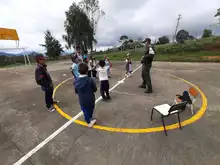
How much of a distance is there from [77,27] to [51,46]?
7304 millimetres

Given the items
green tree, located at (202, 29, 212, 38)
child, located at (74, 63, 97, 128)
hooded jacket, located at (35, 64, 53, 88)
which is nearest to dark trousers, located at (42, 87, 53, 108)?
hooded jacket, located at (35, 64, 53, 88)

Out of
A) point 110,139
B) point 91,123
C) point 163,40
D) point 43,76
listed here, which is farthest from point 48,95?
point 163,40

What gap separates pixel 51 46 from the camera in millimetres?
25578

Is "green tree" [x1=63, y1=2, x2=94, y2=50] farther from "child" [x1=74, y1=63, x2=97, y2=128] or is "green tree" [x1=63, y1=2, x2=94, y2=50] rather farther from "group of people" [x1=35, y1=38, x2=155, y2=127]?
"child" [x1=74, y1=63, x2=97, y2=128]

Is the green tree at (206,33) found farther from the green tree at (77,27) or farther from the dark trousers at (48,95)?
the dark trousers at (48,95)

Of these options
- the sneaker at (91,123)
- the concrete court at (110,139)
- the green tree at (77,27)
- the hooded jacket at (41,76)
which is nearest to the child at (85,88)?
the sneaker at (91,123)

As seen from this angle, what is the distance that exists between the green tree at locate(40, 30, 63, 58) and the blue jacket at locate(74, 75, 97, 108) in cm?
2713

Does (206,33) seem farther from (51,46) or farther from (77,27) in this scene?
(51,46)

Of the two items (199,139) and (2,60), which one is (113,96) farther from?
(2,60)

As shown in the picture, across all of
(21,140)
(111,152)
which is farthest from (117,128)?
(21,140)

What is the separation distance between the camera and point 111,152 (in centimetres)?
216

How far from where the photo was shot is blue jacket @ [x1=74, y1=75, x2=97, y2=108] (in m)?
2.51

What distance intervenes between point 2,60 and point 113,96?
29.2 meters

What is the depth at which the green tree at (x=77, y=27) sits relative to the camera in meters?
24.5
